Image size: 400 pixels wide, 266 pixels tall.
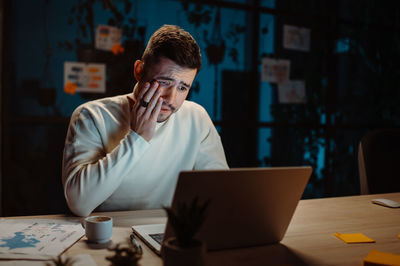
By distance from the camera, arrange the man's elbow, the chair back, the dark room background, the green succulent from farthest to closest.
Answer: the dark room background → the chair back → the man's elbow → the green succulent

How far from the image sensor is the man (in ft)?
4.25

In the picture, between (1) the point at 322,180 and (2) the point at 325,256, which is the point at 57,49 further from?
(1) the point at 322,180

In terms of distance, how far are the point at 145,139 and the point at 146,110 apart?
0.12 meters

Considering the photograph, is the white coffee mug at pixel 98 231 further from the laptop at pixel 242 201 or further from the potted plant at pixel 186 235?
the potted plant at pixel 186 235

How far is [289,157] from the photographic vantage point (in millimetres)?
3385

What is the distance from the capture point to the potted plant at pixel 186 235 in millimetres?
605

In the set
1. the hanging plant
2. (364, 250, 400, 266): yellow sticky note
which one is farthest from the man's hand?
the hanging plant

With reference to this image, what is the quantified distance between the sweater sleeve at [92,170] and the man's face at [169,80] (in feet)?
0.73

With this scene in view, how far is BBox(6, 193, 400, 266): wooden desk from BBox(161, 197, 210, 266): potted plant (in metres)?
0.24

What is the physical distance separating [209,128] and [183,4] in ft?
4.84

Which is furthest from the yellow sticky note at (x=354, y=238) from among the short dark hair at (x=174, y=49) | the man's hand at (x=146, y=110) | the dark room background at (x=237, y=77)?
the dark room background at (x=237, y=77)

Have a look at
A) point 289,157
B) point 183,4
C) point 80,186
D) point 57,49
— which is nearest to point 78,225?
point 80,186

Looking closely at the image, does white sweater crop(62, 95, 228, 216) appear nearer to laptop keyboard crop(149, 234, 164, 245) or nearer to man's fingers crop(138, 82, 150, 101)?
man's fingers crop(138, 82, 150, 101)

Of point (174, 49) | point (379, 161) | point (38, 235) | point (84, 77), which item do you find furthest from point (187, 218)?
point (84, 77)
